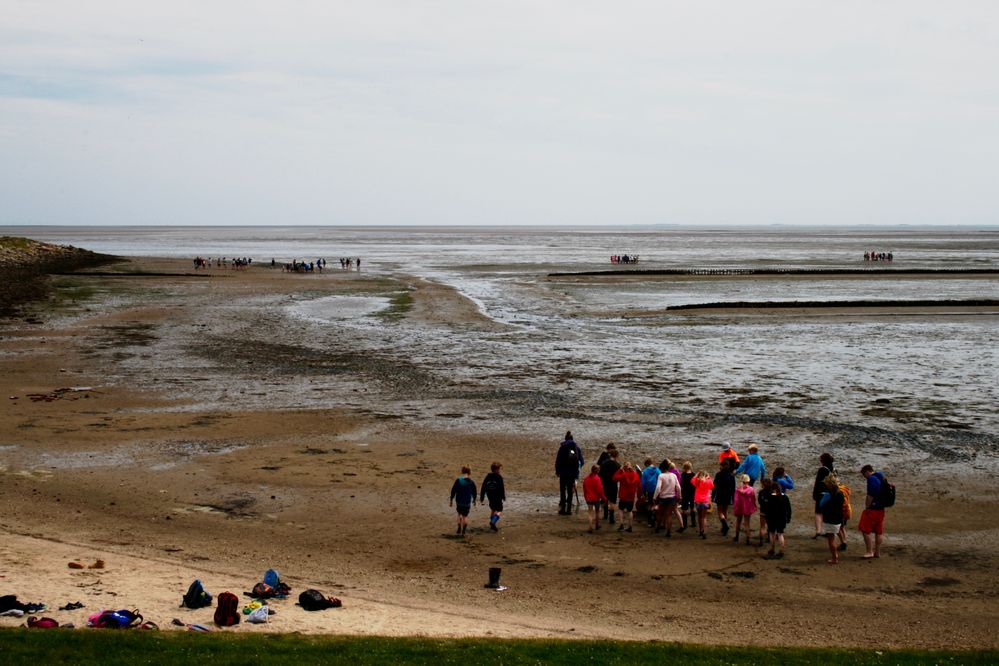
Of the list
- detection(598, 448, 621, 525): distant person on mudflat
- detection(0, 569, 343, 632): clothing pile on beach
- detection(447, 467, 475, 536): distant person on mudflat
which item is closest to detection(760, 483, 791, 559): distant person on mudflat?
detection(598, 448, 621, 525): distant person on mudflat

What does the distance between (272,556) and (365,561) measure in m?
1.66

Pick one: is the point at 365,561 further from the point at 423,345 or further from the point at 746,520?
the point at 423,345

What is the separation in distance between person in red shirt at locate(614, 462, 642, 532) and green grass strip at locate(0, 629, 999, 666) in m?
5.64

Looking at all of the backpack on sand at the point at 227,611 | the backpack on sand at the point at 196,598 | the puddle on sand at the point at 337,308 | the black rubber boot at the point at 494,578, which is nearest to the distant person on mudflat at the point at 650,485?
the black rubber boot at the point at 494,578

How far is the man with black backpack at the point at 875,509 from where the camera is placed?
1606cm

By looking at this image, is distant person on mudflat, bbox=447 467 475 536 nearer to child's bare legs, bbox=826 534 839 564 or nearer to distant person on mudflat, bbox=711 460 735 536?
distant person on mudflat, bbox=711 460 735 536

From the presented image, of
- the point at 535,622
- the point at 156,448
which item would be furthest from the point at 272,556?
the point at 156,448

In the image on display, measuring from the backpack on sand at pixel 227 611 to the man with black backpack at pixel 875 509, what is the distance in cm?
1063

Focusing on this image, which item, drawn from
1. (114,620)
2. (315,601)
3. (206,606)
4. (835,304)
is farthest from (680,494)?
(835,304)

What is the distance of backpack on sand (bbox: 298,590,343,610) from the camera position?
44.3ft

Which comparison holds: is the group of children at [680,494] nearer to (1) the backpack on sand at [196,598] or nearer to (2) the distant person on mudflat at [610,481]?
(2) the distant person on mudflat at [610,481]

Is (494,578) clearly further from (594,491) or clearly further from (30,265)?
(30,265)

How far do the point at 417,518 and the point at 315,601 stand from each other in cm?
502

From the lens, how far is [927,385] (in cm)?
3167
